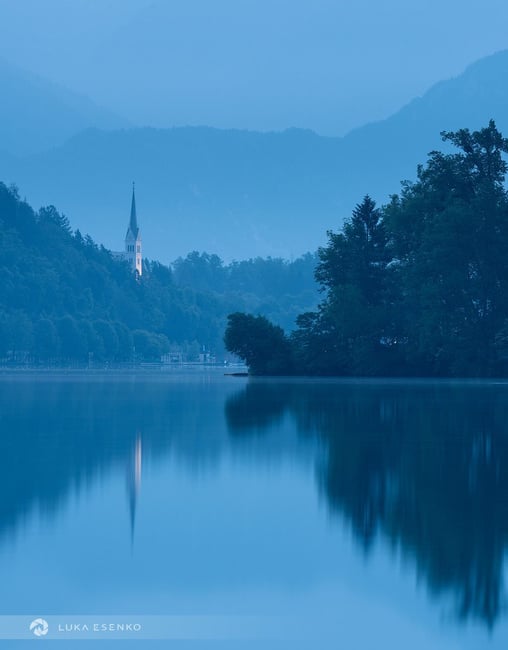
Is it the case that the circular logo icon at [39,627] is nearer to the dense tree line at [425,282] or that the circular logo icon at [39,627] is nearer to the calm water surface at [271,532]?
the calm water surface at [271,532]

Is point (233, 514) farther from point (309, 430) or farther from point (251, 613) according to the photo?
point (309, 430)

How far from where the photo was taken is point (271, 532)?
9.41 meters

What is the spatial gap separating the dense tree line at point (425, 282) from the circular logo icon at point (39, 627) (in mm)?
45622

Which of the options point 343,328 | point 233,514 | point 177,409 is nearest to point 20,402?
point 177,409

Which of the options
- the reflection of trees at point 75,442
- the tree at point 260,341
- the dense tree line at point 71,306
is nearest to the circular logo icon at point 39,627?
the reflection of trees at point 75,442

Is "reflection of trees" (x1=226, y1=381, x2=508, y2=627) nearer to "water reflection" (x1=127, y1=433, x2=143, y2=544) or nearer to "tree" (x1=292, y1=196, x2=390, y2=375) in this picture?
"water reflection" (x1=127, y1=433, x2=143, y2=544)

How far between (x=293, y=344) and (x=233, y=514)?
5243 centimetres

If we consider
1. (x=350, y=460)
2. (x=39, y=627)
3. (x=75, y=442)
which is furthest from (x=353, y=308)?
(x=39, y=627)

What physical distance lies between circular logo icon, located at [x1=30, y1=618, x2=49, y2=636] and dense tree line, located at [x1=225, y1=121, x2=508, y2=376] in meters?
45.6

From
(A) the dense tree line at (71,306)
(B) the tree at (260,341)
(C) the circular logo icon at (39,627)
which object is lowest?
(C) the circular logo icon at (39,627)

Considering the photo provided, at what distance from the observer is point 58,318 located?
163 meters

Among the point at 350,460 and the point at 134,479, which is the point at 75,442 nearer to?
the point at 350,460

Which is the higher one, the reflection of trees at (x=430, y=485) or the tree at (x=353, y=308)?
the tree at (x=353, y=308)

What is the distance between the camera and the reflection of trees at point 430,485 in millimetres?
8039
